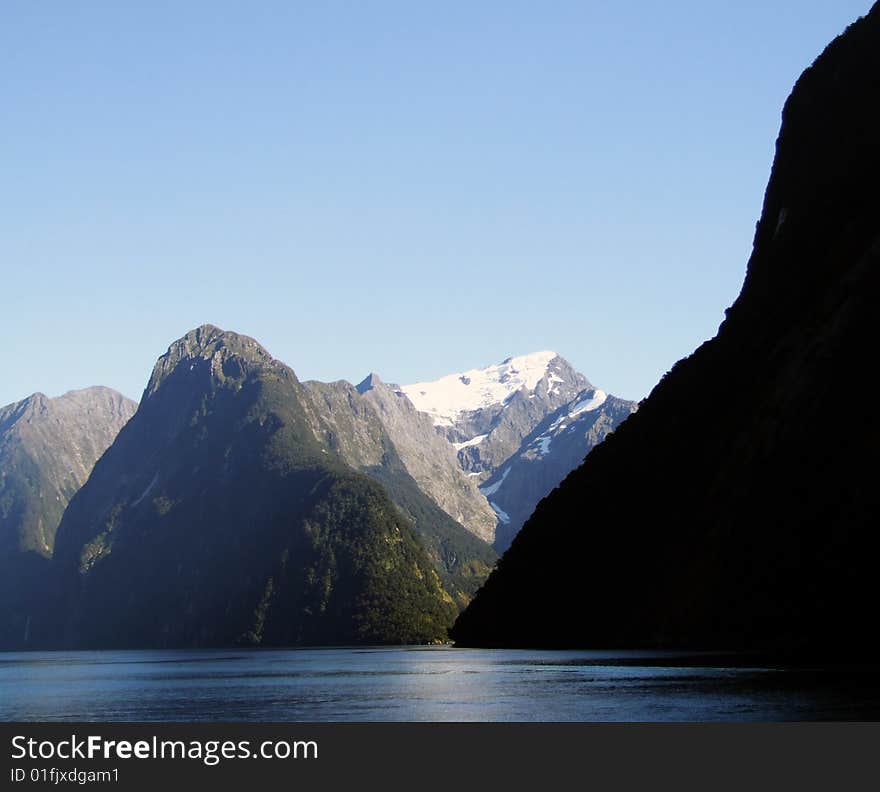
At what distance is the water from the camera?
96312 mm

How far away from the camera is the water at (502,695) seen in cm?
9631

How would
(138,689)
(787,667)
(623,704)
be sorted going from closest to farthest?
(623,704) < (787,667) < (138,689)

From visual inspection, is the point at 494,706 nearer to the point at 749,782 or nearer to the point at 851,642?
the point at 749,782

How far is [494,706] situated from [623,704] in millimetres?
10204

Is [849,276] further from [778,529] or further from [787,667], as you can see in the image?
[787,667]

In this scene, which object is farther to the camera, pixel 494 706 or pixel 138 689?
pixel 138 689

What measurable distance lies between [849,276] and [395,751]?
109 m

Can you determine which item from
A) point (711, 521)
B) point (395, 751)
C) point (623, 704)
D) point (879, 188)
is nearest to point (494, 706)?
point (623, 704)

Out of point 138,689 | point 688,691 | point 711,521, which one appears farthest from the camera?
point 711,521

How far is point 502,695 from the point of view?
11844 cm

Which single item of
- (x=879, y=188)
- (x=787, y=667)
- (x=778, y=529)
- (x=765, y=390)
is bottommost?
(x=787, y=667)

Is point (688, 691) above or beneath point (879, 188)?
beneath

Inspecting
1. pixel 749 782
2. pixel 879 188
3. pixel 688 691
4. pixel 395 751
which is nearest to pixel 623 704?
pixel 688 691

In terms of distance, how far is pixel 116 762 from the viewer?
7850 centimetres
